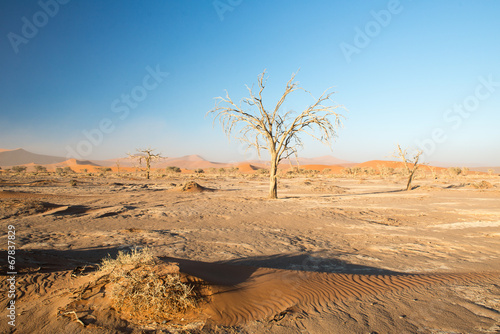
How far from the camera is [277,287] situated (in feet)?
13.4

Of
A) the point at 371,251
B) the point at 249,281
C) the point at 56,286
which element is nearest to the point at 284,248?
the point at 371,251

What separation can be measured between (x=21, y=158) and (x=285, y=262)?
619 ft

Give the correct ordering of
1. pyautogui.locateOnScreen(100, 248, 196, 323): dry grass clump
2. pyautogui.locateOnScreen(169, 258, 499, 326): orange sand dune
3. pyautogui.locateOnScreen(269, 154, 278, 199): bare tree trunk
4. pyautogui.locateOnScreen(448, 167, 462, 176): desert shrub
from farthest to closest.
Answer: pyautogui.locateOnScreen(448, 167, 462, 176): desert shrub → pyautogui.locateOnScreen(269, 154, 278, 199): bare tree trunk → pyautogui.locateOnScreen(169, 258, 499, 326): orange sand dune → pyautogui.locateOnScreen(100, 248, 196, 323): dry grass clump

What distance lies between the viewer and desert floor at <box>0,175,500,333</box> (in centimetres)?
335

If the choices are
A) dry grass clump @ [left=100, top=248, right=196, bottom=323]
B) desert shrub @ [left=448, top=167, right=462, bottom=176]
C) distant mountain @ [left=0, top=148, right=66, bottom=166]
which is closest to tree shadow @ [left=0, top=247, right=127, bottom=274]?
dry grass clump @ [left=100, top=248, right=196, bottom=323]

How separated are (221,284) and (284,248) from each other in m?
3.66

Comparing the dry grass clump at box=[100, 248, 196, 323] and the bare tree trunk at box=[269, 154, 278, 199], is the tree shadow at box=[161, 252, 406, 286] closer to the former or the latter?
the dry grass clump at box=[100, 248, 196, 323]

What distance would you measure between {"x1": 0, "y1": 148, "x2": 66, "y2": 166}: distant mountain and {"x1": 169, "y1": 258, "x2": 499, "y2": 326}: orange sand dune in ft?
559

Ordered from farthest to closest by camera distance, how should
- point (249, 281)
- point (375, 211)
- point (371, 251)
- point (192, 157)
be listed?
point (192, 157) < point (375, 211) < point (371, 251) < point (249, 281)

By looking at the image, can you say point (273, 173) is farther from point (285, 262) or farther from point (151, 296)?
point (151, 296)

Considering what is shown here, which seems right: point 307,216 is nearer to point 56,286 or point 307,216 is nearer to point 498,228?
point 498,228

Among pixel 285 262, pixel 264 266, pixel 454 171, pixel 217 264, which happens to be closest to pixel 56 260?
pixel 217 264

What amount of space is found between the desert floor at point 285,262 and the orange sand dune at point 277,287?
0.7 inches

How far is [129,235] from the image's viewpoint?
8.30m
